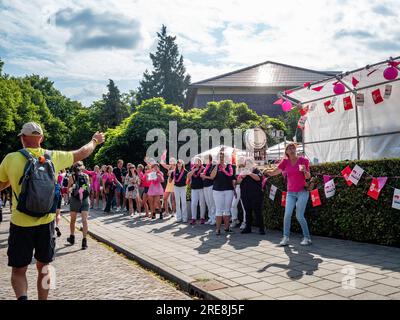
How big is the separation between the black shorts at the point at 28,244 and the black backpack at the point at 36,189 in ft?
0.66

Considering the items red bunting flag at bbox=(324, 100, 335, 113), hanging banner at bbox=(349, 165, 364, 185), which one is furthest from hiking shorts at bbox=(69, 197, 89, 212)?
red bunting flag at bbox=(324, 100, 335, 113)

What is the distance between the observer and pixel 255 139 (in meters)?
26.0

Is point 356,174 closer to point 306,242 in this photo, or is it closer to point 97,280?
point 306,242

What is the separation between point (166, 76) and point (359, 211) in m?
68.4

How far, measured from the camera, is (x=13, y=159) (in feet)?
13.8

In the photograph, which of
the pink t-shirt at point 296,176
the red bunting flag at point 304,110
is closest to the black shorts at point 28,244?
the pink t-shirt at point 296,176

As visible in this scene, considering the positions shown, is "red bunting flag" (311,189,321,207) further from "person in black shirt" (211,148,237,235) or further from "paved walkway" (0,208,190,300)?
"paved walkway" (0,208,190,300)

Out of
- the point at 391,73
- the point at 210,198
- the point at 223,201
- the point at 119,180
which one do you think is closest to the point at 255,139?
the point at 119,180

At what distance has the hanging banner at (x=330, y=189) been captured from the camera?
27.7 feet

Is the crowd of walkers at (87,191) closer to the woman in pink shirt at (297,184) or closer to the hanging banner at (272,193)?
the woman in pink shirt at (297,184)

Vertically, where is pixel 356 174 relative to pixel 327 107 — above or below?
below

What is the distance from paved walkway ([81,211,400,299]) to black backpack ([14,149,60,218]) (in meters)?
2.30

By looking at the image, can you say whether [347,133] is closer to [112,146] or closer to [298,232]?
[298,232]
